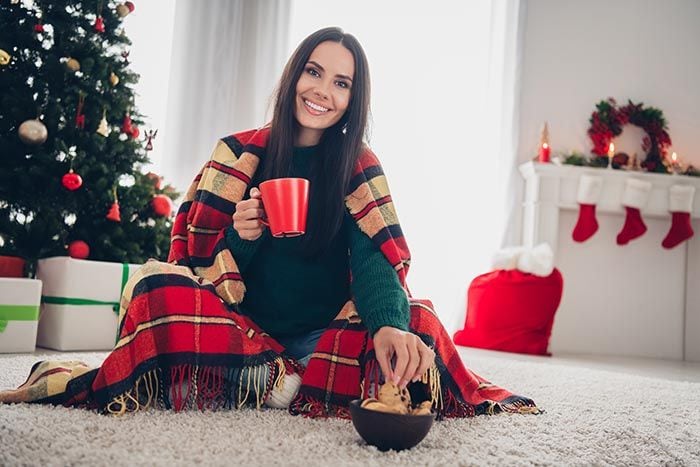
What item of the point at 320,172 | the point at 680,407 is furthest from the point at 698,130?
the point at 320,172

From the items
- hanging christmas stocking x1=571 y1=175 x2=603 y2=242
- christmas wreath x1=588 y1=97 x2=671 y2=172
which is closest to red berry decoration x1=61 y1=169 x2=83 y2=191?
hanging christmas stocking x1=571 y1=175 x2=603 y2=242

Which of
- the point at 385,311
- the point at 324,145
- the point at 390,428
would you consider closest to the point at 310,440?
the point at 390,428

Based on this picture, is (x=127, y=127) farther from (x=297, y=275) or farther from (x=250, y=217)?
(x=250, y=217)

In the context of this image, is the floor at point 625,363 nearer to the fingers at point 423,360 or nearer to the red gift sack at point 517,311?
the red gift sack at point 517,311

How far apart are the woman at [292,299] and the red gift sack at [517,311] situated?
2.20 meters

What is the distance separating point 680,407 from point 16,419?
1.65 meters

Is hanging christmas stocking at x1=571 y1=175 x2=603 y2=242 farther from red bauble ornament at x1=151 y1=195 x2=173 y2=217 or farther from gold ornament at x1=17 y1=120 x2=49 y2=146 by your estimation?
gold ornament at x1=17 y1=120 x2=49 y2=146

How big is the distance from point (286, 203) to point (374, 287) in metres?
0.29

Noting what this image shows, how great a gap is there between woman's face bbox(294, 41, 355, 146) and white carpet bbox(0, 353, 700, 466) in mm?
661

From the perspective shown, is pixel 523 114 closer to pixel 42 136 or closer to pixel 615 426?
pixel 42 136

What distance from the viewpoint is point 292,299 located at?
152 centimetres

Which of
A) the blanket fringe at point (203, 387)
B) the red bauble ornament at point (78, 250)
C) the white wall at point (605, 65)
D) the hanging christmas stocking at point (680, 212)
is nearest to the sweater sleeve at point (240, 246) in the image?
the blanket fringe at point (203, 387)

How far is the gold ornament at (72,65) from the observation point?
9.29ft

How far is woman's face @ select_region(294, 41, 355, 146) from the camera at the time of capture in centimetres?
153
